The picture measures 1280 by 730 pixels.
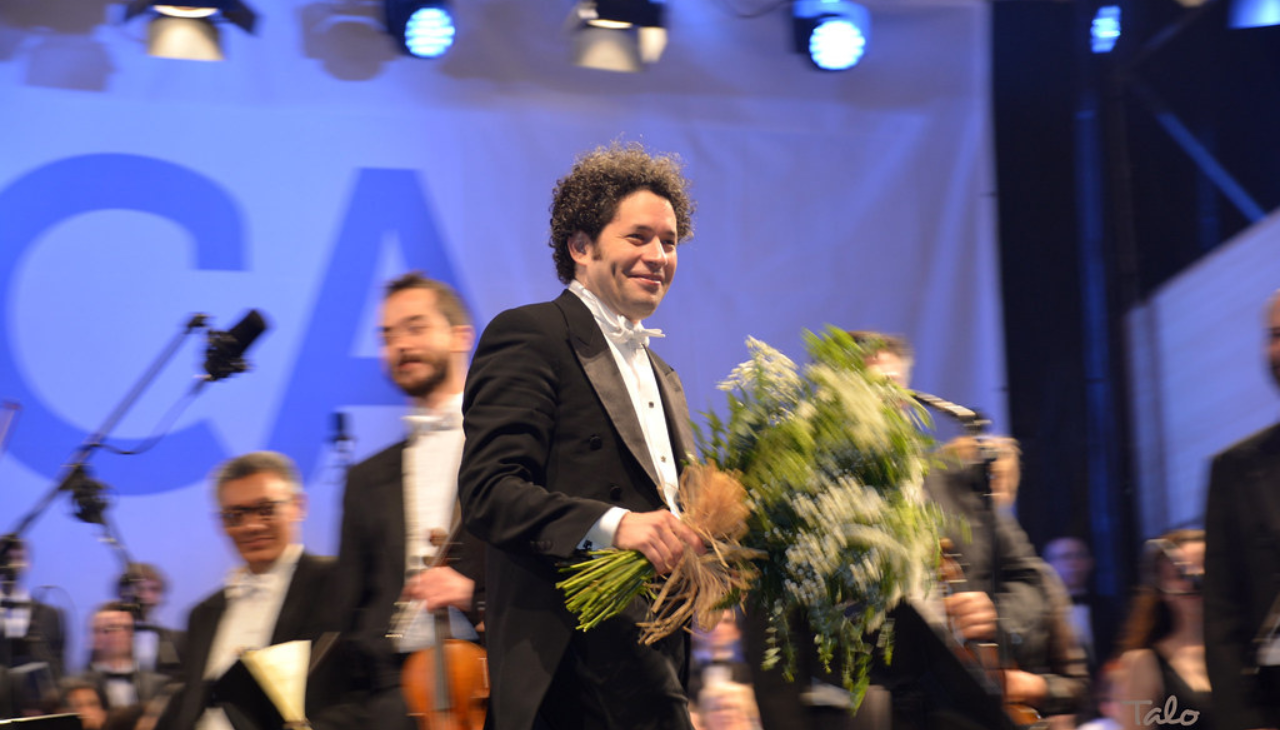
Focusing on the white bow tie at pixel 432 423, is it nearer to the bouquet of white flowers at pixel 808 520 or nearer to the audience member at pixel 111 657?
the bouquet of white flowers at pixel 808 520

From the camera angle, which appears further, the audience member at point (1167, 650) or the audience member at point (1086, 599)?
the audience member at point (1086, 599)

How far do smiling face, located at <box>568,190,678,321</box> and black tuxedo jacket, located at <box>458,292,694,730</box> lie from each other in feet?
0.36

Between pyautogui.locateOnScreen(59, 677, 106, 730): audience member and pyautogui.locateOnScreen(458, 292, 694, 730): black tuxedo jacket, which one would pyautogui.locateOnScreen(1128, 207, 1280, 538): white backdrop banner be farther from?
pyautogui.locateOnScreen(59, 677, 106, 730): audience member

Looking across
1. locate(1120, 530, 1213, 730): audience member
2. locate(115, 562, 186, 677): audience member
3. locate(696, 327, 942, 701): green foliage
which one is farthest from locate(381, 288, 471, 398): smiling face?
locate(1120, 530, 1213, 730): audience member

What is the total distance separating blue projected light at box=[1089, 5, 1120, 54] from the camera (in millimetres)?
7117

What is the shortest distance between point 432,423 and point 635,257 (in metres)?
1.36

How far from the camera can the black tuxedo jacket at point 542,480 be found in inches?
92.1

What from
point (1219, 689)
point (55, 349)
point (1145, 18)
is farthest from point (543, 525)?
point (1145, 18)

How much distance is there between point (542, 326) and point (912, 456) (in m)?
0.78

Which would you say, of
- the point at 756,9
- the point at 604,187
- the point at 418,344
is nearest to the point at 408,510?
the point at 418,344

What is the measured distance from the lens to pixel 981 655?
10.8 ft

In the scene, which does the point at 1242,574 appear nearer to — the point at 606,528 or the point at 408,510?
the point at 606,528

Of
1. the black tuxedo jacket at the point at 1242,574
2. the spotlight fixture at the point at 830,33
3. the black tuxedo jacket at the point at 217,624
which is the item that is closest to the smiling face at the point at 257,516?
the black tuxedo jacket at the point at 217,624

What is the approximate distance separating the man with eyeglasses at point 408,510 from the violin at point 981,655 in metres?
1.24
